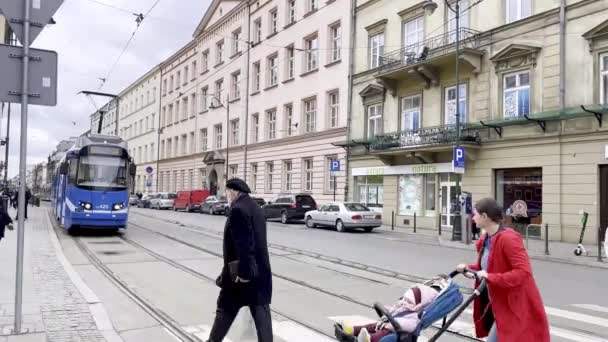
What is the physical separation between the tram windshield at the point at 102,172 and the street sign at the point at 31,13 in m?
12.5

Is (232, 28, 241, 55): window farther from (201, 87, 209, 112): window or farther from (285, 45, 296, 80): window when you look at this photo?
(285, 45, 296, 80): window


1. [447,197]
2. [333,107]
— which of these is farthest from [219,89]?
[447,197]

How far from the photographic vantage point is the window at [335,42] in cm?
3397

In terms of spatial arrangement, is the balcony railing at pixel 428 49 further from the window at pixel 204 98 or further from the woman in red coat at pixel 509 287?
the window at pixel 204 98

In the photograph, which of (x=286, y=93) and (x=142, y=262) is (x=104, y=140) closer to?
(x=142, y=262)

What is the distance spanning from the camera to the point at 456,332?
640cm

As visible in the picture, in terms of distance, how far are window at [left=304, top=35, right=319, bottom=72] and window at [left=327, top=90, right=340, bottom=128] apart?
2.70 metres

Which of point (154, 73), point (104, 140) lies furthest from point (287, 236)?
point (154, 73)

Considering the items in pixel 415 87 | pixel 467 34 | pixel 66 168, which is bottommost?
pixel 66 168

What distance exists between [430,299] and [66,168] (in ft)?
51.4

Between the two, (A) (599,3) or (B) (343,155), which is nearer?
(A) (599,3)

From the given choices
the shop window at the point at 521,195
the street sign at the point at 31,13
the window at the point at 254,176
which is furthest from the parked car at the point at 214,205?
the street sign at the point at 31,13

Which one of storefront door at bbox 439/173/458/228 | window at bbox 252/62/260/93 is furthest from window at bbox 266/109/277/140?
storefront door at bbox 439/173/458/228

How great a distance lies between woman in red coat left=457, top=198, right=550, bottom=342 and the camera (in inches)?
Answer: 147
